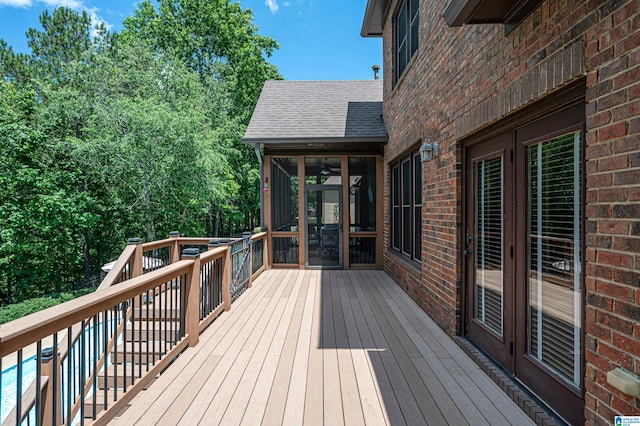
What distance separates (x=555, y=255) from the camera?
88.6 inches

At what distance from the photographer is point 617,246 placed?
163 cm

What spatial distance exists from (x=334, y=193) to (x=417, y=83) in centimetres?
359

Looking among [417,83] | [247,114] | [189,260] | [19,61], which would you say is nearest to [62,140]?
[19,61]

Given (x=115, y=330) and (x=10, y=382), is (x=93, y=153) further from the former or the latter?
(x=115, y=330)

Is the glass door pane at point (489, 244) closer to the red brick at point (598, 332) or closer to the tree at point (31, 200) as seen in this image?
the red brick at point (598, 332)

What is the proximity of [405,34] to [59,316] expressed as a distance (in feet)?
20.2

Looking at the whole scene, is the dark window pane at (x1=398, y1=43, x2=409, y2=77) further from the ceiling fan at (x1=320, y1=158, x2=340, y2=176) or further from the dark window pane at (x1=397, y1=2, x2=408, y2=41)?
the ceiling fan at (x1=320, y1=158, x2=340, y2=176)

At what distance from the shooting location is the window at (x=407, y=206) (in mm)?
5294

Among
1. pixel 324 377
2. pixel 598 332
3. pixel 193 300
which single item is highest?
pixel 598 332

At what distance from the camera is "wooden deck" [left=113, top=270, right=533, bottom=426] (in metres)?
2.36

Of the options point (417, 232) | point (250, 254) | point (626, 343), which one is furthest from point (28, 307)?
point (626, 343)

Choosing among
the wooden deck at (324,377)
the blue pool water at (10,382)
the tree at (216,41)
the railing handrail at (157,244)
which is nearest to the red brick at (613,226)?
the wooden deck at (324,377)

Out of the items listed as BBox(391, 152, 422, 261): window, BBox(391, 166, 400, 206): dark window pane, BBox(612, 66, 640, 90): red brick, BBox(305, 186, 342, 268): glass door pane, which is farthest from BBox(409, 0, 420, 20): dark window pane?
BBox(612, 66, 640, 90): red brick

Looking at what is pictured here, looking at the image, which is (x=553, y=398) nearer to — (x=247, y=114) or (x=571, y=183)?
(x=571, y=183)
